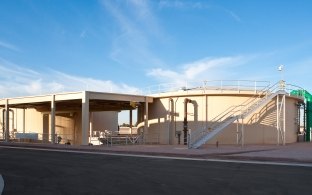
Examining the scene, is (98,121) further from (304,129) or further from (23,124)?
(304,129)

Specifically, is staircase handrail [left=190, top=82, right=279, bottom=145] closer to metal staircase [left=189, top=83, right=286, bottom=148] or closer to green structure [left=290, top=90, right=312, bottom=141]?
metal staircase [left=189, top=83, right=286, bottom=148]

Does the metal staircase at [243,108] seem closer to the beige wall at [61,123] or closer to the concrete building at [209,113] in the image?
the concrete building at [209,113]

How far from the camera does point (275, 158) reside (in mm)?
18516

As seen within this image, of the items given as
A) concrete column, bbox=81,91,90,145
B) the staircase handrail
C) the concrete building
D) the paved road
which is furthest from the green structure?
the paved road

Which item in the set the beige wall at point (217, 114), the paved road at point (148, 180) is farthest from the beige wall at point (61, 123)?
the paved road at point (148, 180)

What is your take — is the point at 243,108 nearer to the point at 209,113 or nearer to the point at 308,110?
the point at 209,113

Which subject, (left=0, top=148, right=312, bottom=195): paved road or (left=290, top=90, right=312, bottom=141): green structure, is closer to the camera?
(left=0, top=148, right=312, bottom=195): paved road

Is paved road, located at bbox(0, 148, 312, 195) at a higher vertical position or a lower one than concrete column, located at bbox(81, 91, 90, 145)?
lower

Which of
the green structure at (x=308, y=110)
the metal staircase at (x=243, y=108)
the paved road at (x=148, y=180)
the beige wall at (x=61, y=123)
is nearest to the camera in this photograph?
the paved road at (x=148, y=180)

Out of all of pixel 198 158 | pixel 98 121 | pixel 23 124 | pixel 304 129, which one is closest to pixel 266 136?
pixel 304 129

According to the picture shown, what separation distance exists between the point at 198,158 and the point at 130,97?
13987 millimetres

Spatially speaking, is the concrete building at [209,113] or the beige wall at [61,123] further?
the beige wall at [61,123]

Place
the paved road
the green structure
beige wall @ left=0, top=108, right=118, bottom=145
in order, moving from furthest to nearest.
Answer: beige wall @ left=0, top=108, right=118, bottom=145
the green structure
the paved road

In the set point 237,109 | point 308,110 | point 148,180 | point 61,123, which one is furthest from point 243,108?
point 61,123
